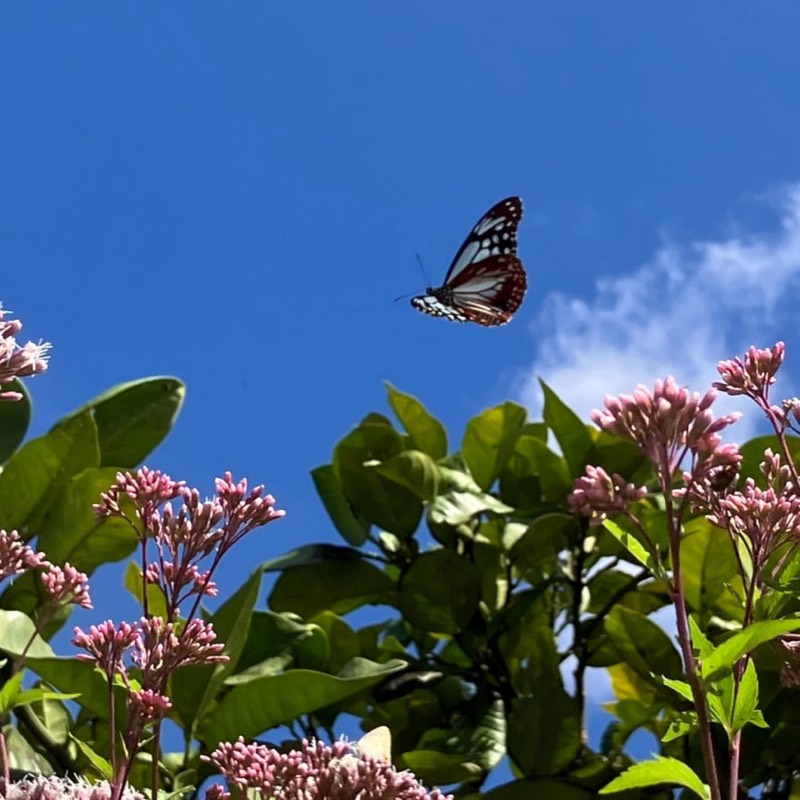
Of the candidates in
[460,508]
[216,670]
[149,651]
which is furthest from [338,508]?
[149,651]

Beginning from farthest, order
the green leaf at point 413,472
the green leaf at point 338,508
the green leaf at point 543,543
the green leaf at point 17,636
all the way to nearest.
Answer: the green leaf at point 338,508 → the green leaf at point 413,472 → the green leaf at point 543,543 → the green leaf at point 17,636

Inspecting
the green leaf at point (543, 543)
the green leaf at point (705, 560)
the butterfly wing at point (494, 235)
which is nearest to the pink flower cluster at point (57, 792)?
the green leaf at point (543, 543)

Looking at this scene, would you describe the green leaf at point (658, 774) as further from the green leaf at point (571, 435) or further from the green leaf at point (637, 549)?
the green leaf at point (571, 435)

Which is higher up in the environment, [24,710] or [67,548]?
[67,548]

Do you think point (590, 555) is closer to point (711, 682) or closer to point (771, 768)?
point (771, 768)

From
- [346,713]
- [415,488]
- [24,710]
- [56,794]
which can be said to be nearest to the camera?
[56,794]

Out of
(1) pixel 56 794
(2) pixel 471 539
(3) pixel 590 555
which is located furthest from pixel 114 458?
(1) pixel 56 794

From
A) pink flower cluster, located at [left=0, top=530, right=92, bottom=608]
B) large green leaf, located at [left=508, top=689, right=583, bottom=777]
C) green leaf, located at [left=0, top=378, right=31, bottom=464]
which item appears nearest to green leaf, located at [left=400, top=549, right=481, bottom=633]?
large green leaf, located at [left=508, top=689, right=583, bottom=777]

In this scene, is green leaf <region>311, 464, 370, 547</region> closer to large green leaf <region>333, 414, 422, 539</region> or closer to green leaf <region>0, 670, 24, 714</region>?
large green leaf <region>333, 414, 422, 539</region>
